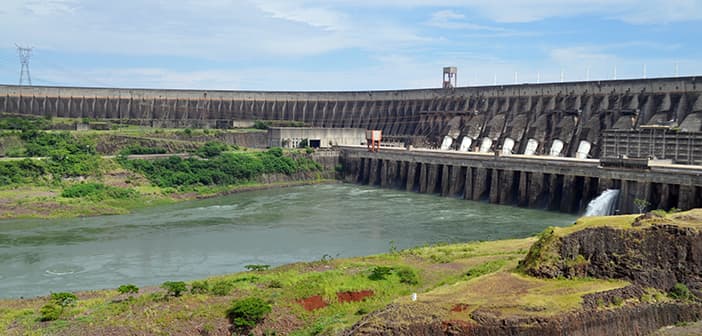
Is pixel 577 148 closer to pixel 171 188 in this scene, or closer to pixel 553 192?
pixel 553 192

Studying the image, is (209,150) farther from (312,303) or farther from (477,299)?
(477,299)

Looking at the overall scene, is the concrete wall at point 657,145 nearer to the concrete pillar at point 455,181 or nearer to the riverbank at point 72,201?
the concrete pillar at point 455,181

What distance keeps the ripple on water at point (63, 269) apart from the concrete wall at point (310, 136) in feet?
178

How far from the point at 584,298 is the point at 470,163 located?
1739 inches

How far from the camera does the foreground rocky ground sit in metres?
20.7

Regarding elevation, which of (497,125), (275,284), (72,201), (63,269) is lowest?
(63,269)

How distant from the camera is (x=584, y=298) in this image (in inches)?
859

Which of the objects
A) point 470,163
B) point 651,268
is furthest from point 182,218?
point 651,268

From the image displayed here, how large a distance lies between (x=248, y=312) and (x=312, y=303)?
9.31 feet

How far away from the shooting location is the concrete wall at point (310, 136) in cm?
9100

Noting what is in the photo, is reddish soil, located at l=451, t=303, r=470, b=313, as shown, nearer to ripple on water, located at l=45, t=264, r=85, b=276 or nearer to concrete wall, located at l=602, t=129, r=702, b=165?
ripple on water, located at l=45, t=264, r=85, b=276

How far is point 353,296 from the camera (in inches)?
1097

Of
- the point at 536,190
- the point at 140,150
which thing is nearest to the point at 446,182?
the point at 536,190

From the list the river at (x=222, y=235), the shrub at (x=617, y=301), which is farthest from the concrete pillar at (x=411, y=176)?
the shrub at (x=617, y=301)
